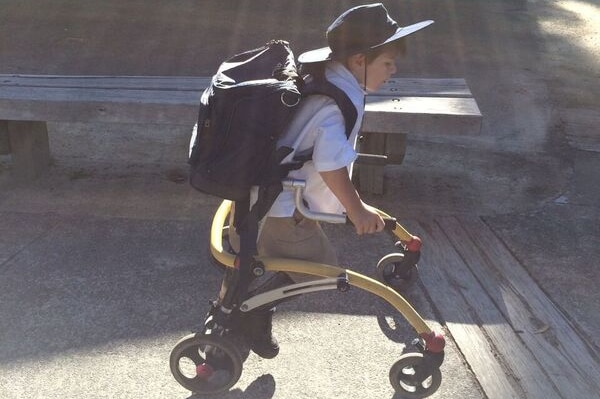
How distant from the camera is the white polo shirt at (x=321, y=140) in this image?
2340 mm

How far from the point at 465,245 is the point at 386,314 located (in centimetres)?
87

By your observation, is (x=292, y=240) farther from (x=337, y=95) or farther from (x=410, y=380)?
(x=410, y=380)

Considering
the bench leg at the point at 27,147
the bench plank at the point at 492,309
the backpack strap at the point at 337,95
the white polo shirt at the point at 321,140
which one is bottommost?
the bench leg at the point at 27,147

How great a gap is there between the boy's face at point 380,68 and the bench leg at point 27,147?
306cm

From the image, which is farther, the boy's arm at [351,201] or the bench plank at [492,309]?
the bench plank at [492,309]

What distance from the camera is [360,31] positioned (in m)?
2.44

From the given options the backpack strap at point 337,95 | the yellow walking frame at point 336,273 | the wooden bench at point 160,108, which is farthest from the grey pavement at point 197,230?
the backpack strap at point 337,95

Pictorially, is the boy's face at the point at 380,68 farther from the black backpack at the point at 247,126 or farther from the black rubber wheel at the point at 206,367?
the black rubber wheel at the point at 206,367

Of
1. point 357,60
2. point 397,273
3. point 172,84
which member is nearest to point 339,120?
point 357,60

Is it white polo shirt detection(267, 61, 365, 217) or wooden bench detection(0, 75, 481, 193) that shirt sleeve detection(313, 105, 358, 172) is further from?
wooden bench detection(0, 75, 481, 193)

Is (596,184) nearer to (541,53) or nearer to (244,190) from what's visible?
(244,190)

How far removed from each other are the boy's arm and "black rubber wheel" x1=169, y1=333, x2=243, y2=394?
664 millimetres

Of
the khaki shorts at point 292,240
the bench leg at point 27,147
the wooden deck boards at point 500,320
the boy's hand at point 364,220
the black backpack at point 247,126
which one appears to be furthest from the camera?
the bench leg at point 27,147

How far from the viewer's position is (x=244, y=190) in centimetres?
244
